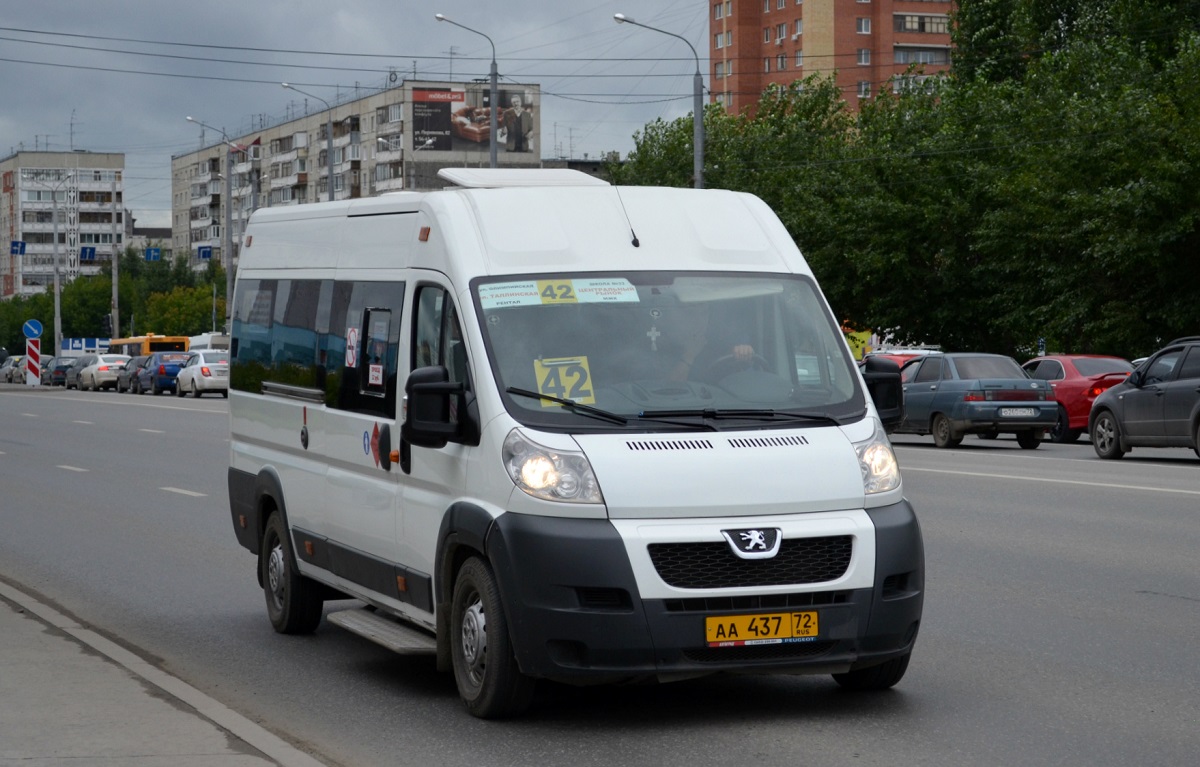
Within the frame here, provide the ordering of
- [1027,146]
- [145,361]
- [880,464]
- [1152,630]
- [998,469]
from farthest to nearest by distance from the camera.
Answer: [145,361] → [1027,146] → [998,469] → [1152,630] → [880,464]

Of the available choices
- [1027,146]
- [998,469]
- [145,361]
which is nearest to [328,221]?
[998,469]

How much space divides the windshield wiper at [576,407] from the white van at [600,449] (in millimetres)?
11

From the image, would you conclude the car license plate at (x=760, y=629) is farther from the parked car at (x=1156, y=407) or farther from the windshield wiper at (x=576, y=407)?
the parked car at (x=1156, y=407)

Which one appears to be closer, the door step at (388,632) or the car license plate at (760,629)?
the car license plate at (760,629)

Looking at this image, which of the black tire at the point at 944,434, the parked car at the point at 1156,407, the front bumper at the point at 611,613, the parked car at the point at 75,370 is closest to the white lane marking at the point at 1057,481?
the parked car at the point at 1156,407

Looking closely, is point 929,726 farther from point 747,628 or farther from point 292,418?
point 292,418

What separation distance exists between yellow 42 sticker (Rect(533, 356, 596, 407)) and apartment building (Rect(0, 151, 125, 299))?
189 m

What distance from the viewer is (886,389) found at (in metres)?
7.75

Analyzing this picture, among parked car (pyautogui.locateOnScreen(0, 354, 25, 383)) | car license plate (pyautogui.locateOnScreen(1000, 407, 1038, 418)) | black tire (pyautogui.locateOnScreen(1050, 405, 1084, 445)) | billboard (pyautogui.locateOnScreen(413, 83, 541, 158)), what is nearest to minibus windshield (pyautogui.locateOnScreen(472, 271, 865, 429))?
car license plate (pyautogui.locateOnScreen(1000, 407, 1038, 418))

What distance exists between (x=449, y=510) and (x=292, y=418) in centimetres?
235

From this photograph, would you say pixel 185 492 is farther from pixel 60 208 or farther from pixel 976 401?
pixel 60 208

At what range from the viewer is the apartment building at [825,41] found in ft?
390

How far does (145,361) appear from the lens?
2665 inches

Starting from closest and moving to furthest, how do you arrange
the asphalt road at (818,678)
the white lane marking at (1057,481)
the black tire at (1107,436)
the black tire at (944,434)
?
the asphalt road at (818,678) → the white lane marking at (1057,481) → the black tire at (1107,436) → the black tire at (944,434)
